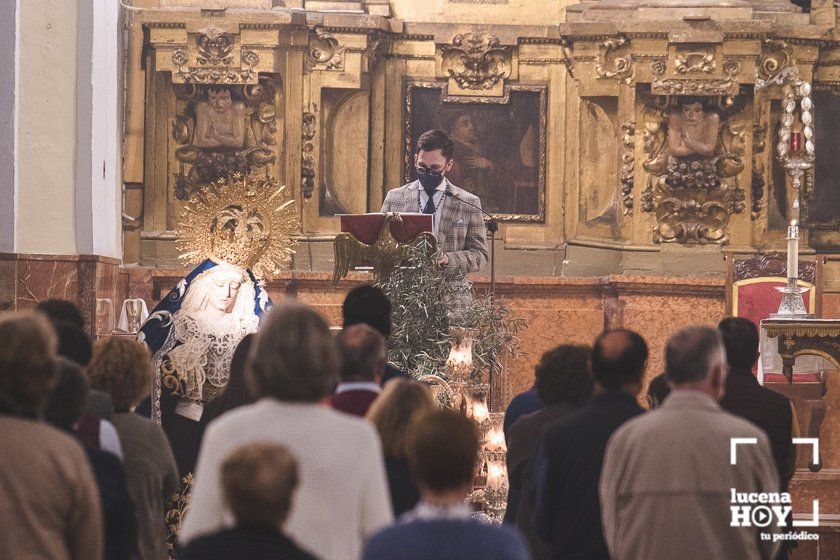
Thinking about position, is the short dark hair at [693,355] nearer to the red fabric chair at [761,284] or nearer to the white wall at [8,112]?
the white wall at [8,112]

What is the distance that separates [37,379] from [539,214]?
34.0 feet

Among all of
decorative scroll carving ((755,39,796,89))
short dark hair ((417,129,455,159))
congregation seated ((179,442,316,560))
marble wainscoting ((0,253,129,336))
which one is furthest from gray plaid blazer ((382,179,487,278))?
congregation seated ((179,442,316,560))

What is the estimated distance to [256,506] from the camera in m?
3.62

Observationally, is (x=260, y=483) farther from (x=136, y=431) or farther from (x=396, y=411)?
(x=136, y=431)

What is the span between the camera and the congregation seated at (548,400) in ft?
19.1

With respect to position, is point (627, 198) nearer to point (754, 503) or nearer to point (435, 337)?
point (435, 337)

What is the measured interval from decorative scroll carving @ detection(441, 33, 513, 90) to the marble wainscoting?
3.71 metres

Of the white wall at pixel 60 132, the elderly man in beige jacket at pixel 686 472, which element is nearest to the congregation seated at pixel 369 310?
the elderly man in beige jacket at pixel 686 472

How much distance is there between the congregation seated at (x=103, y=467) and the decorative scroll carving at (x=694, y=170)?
952 centimetres

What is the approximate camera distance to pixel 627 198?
1388 centimetres

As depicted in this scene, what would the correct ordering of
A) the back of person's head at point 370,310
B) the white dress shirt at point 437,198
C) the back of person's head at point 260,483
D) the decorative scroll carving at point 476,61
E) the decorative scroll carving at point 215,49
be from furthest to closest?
the decorative scroll carving at point 476,61 < the decorative scroll carving at point 215,49 < the white dress shirt at point 437,198 < the back of person's head at point 370,310 < the back of person's head at point 260,483

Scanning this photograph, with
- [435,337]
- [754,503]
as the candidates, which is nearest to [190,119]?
[435,337]

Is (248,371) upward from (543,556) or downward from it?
upward

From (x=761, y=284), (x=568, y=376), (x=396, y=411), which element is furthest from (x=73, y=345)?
(x=761, y=284)
